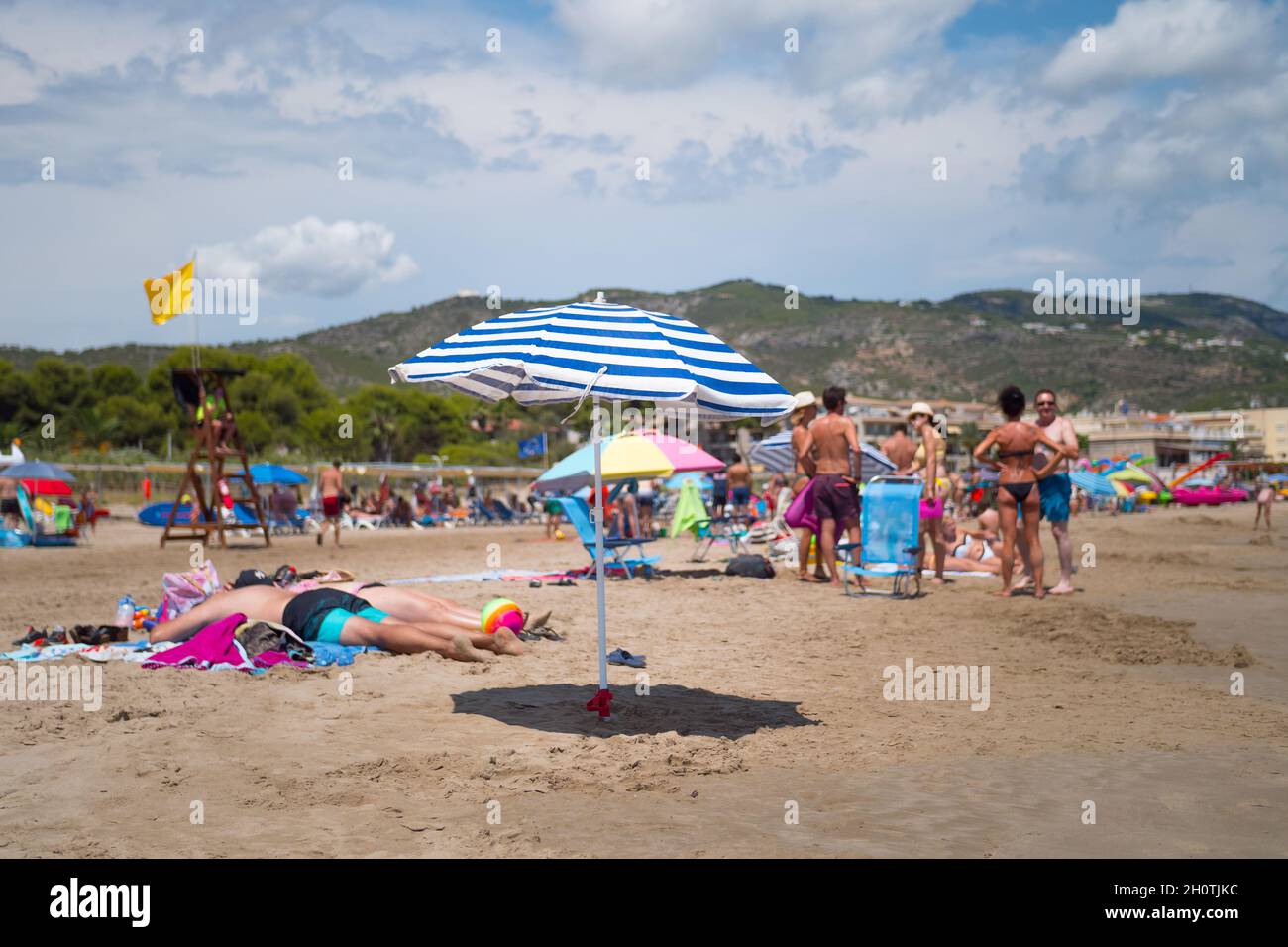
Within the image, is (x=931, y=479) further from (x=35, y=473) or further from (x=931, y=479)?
(x=35, y=473)

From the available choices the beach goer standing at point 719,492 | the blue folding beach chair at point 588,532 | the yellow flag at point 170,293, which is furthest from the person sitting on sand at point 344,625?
the beach goer standing at point 719,492

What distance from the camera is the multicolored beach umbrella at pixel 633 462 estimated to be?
11461 mm

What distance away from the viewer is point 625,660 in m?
6.42

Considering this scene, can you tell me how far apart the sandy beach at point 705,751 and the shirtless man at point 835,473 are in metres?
2.04

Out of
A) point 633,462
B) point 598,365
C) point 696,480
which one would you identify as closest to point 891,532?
point 633,462

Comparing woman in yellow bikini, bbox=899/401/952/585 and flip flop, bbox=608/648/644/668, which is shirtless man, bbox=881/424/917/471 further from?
flip flop, bbox=608/648/644/668

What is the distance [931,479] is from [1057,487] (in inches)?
45.2

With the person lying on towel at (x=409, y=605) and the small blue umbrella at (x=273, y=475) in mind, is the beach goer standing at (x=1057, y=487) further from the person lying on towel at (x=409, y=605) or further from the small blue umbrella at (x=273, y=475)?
the small blue umbrella at (x=273, y=475)

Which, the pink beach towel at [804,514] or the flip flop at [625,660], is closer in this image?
the flip flop at [625,660]

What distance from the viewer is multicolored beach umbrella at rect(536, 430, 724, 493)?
37.6 ft

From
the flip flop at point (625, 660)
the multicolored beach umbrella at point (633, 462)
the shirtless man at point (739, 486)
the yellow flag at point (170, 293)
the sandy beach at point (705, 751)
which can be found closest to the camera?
the sandy beach at point (705, 751)
